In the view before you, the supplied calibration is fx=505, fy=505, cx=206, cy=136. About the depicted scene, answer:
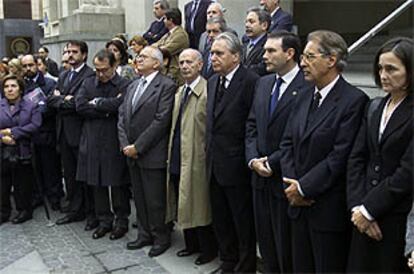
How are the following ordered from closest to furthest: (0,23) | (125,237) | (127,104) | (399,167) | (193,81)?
1. (399,167)
2. (193,81)
3. (127,104)
4. (125,237)
5. (0,23)

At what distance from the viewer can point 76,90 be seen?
19.8ft

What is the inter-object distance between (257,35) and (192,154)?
1.34 metres

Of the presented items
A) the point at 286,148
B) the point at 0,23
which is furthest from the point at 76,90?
the point at 0,23

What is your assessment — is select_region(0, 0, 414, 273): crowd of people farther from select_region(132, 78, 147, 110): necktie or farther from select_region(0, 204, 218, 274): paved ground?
select_region(0, 204, 218, 274): paved ground

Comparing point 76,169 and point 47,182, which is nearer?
point 76,169

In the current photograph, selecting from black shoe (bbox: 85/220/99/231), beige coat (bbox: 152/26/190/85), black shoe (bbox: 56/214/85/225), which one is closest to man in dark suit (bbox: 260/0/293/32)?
beige coat (bbox: 152/26/190/85)

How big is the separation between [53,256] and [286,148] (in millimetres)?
3026

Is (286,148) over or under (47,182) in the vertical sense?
over

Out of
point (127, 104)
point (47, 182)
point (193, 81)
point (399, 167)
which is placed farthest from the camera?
point (47, 182)

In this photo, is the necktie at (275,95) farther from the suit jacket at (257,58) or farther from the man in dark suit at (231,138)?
the suit jacket at (257,58)

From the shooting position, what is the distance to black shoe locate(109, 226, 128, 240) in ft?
18.8

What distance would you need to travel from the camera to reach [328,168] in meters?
3.20

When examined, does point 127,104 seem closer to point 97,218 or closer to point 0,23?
point 97,218

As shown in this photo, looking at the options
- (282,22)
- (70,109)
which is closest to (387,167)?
(282,22)
